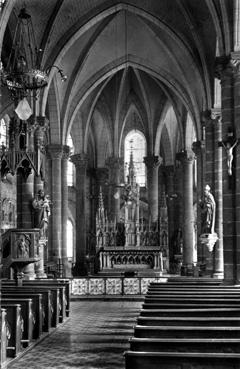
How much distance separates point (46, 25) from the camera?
26734 mm

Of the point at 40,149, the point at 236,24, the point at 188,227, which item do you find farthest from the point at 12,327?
the point at 188,227

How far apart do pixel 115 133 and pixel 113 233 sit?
903 cm

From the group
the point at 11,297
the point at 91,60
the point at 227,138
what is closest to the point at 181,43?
the point at 91,60

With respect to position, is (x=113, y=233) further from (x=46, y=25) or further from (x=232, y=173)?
(x=232, y=173)

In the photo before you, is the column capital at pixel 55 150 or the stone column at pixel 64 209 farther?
the stone column at pixel 64 209

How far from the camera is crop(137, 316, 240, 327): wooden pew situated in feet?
29.1

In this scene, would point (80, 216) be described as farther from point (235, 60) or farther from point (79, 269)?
point (235, 60)

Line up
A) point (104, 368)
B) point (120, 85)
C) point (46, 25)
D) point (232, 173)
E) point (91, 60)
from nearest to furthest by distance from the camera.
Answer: point (104, 368) → point (232, 173) → point (46, 25) → point (91, 60) → point (120, 85)

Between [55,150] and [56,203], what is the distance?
3023mm

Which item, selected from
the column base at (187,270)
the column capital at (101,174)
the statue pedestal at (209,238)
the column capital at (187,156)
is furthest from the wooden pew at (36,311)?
the column capital at (101,174)

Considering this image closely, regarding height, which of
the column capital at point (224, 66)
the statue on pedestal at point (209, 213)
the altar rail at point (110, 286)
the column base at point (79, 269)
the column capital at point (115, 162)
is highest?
the column capital at point (224, 66)

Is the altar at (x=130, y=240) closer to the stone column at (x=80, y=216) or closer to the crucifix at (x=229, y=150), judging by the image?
the stone column at (x=80, y=216)

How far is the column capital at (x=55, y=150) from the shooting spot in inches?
1308

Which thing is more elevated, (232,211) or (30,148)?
(30,148)
